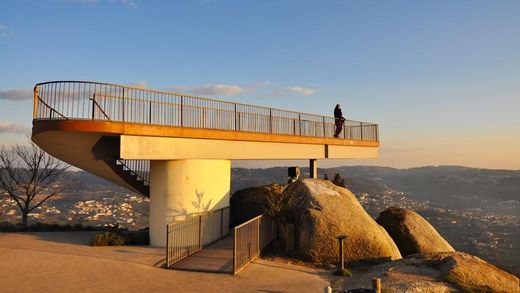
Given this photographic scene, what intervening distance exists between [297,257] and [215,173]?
547 cm

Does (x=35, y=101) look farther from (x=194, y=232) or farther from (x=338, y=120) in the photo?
(x=338, y=120)

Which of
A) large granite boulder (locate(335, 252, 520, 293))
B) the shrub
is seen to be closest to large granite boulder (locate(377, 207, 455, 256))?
large granite boulder (locate(335, 252, 520, 293))

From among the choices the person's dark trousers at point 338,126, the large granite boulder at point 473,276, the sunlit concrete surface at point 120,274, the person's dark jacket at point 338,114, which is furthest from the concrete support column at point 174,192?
the person's dark jacket at point 338,114

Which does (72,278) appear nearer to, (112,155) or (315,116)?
(112,155)

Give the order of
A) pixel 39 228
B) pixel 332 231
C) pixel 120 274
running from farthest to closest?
pixel 39 228, pixel 332 231, pixel 120 274

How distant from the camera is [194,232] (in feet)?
52.9

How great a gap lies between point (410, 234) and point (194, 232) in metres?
10.6

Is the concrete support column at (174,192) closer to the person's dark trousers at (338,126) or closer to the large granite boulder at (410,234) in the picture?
the large granite boulder at (410,234)

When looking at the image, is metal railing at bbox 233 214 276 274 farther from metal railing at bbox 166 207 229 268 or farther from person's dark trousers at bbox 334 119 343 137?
person's dark trousers at bbox 334 119 343 137

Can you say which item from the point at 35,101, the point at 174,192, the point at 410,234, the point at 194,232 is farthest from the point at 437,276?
the point at 35,101

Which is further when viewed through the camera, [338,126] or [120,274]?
[338,126]

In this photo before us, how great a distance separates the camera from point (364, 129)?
32.8 meters

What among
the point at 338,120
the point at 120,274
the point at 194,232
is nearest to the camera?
the point at 120,274

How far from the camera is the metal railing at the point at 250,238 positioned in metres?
12.8
